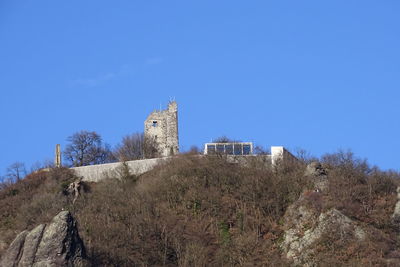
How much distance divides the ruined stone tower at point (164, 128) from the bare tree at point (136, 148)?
1.81 feet

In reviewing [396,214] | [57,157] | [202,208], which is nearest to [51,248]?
[202,208]

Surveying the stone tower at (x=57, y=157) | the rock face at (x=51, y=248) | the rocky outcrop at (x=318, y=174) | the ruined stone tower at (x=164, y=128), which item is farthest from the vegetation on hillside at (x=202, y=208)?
the ruined stone tower at (x=164, y=128)

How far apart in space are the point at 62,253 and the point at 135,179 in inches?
681

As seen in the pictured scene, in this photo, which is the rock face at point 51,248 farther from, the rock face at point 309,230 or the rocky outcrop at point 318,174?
the rocky outcrop at point 318,174

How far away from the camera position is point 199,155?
79.6 m

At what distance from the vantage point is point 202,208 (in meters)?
74.1

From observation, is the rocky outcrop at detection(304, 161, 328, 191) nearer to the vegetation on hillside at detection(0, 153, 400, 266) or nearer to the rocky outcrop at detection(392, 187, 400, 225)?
the vegetation on hillside at detection(0, 153, 400, 266)

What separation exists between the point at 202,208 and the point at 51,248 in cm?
1291

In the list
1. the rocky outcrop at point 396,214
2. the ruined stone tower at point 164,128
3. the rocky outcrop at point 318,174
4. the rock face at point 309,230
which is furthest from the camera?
the ruined stone tower at point 164,128

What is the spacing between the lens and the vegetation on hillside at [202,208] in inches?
2714

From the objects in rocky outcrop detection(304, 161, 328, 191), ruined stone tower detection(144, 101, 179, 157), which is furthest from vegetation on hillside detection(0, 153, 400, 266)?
ruined stone tower detection(144, 101, 179, 157)

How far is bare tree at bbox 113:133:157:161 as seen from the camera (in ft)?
291

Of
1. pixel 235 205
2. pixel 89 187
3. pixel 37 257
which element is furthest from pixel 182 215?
pixel 37 257

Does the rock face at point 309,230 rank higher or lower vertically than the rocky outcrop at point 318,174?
lower
